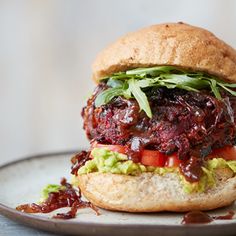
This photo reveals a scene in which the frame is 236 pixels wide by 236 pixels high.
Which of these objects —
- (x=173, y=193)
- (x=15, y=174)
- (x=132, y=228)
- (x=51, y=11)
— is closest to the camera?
(x=132, y=228)

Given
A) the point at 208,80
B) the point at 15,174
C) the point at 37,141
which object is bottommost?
the point at 37,141

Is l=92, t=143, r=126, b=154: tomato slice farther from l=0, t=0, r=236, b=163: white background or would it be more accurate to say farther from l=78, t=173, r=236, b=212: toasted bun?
l=0, t=0, r=236, b=163: white background

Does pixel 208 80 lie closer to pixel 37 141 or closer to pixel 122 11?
pixel 122 11

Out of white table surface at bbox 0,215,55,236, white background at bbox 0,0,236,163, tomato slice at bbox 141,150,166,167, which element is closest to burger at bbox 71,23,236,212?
tomato slice at bbox 141,150,166,167

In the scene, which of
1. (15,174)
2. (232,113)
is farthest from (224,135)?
(15,174)

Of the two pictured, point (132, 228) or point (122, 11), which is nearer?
point (132, 228)

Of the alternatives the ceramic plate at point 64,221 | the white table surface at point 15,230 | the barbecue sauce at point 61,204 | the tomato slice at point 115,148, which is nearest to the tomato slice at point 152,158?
the tomato slice at point 115,148

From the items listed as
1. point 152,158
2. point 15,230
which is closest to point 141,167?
point 152,158
